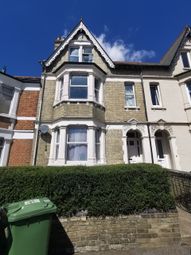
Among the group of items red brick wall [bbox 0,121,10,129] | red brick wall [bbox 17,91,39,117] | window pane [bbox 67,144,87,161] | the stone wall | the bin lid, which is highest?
red brick wall [bbox 17,91,39,117]

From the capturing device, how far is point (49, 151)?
36.4 feet

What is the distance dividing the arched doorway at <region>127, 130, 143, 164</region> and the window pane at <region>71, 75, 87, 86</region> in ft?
15.7

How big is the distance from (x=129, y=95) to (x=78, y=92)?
413cm

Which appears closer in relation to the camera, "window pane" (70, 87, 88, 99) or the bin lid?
the bin lid

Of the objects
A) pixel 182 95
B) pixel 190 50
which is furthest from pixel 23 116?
pixel 190 50

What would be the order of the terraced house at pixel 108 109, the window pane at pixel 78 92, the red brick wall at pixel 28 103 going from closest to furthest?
1. the terraced house at pixel 108 109
2. the window pane at pixel 78 92
3. the red brick wall at pixel 28 103

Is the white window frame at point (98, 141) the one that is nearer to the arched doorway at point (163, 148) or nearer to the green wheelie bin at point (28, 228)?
the arched doorway at point (163, 148)

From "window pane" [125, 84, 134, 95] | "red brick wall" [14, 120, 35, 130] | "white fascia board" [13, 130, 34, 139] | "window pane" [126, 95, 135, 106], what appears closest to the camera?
"white fascia board" [13, 130, 34, 139]

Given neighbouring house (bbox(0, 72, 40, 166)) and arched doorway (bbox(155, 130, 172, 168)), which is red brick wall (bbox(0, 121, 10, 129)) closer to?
neighbouring house (bbox(0, 72, 40, 166))

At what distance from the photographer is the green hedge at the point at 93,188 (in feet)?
17.6

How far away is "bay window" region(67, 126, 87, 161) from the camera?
1052cm

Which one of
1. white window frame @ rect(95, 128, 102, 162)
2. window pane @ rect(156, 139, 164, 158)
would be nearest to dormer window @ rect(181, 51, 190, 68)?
window pane @ rect(156, 139, 164, 158)

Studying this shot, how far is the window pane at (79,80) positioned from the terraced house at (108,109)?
2.7 inches

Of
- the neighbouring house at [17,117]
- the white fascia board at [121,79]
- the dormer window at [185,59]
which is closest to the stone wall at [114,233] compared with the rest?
the neighbouring house at [17,117]
